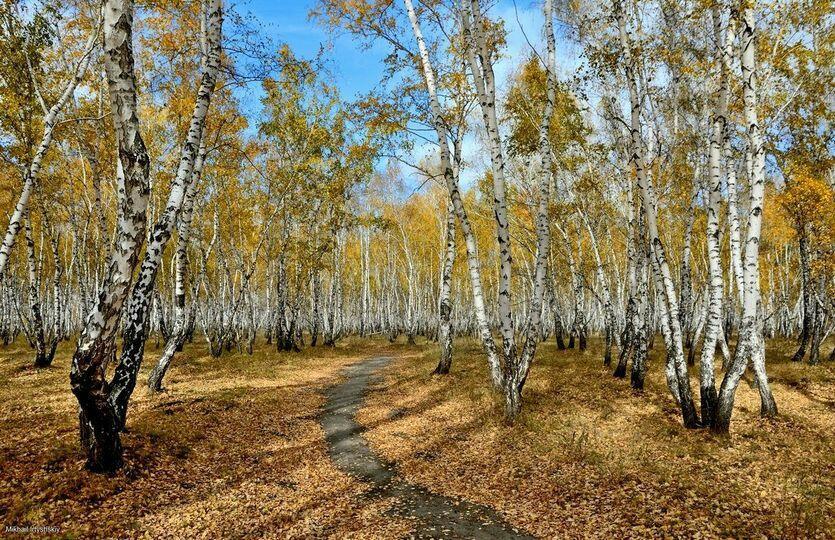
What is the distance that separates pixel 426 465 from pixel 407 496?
4.48 feet

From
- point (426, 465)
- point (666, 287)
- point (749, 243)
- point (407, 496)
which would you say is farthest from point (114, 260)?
point (749, 243)

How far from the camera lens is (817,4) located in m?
11.6

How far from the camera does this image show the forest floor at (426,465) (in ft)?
19.9

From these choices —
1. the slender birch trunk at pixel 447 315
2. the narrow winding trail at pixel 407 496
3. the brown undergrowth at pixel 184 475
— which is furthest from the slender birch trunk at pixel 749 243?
the slender birch trunk at pixel 447 315

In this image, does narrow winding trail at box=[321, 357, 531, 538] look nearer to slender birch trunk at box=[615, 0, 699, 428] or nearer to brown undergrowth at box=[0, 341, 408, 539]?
brown undergrowth at box=[0, 341, 408, 539]

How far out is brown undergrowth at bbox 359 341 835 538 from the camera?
6.18 metres

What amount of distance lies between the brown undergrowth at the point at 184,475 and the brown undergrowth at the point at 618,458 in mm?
1866

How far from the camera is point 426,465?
29.0ft

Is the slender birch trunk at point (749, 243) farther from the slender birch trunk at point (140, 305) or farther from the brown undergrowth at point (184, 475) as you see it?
the slender birch trunk at point (140, 305)

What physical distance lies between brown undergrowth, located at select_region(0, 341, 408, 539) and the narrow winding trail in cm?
33

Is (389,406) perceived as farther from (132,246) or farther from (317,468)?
(132,246)

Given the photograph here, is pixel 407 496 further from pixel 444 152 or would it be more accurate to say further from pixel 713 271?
pixel 444 152

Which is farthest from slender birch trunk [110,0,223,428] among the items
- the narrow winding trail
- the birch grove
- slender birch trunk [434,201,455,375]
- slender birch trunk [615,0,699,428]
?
slender birch trunk [434,201,455,375]

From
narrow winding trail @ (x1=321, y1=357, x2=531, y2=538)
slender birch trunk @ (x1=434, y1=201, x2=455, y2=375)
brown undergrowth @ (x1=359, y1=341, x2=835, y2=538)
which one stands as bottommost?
narrow winding trail @ (x1=321, y1=357, x2=531, y2=538)
